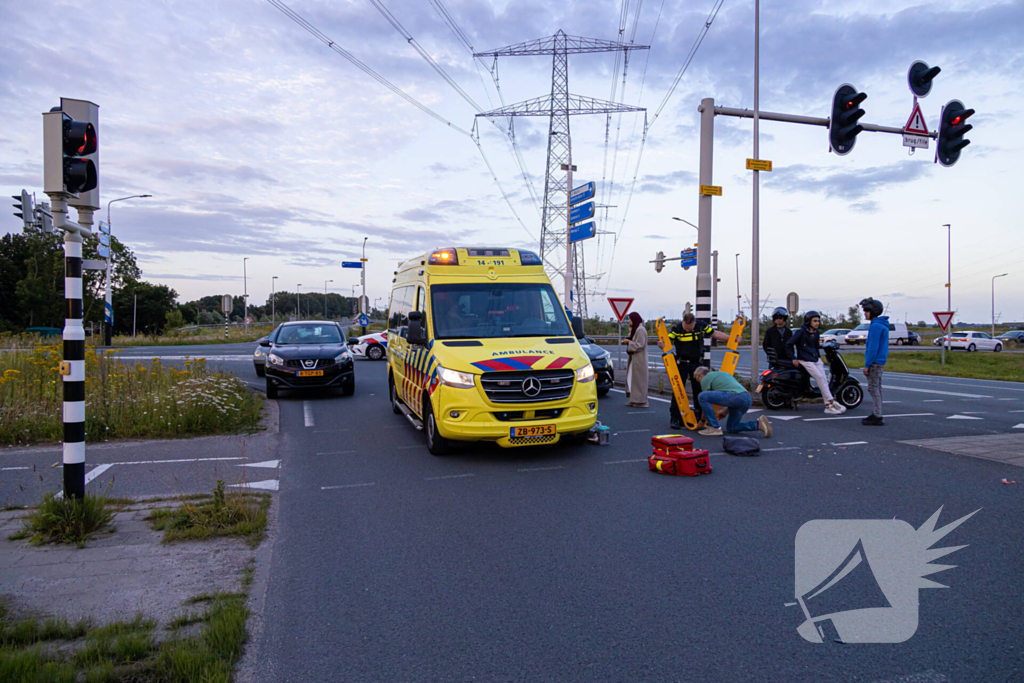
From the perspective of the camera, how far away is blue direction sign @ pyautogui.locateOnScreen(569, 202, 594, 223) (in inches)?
829

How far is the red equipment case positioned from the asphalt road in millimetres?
165

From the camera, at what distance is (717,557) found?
480 centimetres

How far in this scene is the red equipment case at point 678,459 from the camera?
7383mm

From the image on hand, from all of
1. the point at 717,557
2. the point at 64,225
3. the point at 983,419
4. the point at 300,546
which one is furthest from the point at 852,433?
the point at 64,225

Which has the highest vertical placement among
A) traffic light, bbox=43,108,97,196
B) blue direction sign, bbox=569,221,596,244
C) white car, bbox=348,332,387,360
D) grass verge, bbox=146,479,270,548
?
blue direction sign, bbox=569,221,596,244

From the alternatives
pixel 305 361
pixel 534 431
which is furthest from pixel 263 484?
pixel 305 361

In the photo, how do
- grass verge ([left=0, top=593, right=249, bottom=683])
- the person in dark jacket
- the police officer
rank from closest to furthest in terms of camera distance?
grass verge ([left=0, top=593, right=249, bottom=683])
the police officer
the person in dark jacket

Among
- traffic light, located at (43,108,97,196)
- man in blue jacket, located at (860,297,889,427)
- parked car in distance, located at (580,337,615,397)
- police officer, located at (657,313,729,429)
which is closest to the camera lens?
traffic light, located at (43,108,97,196)

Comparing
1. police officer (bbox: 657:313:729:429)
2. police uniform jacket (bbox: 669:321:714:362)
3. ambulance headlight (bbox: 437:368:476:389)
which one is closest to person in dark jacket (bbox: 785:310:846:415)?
police officer (bbox: 657:313:729:429)

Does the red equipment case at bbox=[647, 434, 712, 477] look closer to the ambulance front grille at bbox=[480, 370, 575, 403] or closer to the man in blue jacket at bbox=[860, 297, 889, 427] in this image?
the ambulance front grille at bbox=[480, 370, 575, 403]

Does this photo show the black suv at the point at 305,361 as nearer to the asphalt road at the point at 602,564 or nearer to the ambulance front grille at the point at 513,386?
the asphalt road at the point at 602,564

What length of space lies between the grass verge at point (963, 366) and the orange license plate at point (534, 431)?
21760 mm

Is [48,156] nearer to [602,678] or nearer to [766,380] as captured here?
[602,678]

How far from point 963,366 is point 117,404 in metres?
31.5
